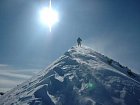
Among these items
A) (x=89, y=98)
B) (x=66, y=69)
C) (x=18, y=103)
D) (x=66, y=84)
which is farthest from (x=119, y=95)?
(x=18, y=103)

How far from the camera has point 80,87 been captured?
425 ft

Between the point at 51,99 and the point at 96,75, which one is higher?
the point at 96,75

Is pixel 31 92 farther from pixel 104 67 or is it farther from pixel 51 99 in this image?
pixel 104 67

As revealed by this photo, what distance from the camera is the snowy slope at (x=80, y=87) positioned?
121 meters

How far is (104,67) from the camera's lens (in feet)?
501

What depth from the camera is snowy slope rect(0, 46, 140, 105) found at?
120688 mm

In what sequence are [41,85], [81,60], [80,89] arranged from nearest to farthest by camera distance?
[80,89] → [41,85] → [81,60]

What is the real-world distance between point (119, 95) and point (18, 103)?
46.1 meters

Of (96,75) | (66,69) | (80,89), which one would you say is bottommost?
(80,89)

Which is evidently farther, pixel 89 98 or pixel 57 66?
pixel 57 66

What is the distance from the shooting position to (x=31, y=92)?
133 meters

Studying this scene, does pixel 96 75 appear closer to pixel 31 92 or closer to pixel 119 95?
pixel 119 95

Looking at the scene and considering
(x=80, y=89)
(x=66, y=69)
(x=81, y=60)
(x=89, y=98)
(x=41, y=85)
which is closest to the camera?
(x=89, y=98)

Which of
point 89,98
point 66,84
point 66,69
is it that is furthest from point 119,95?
point 66,69
